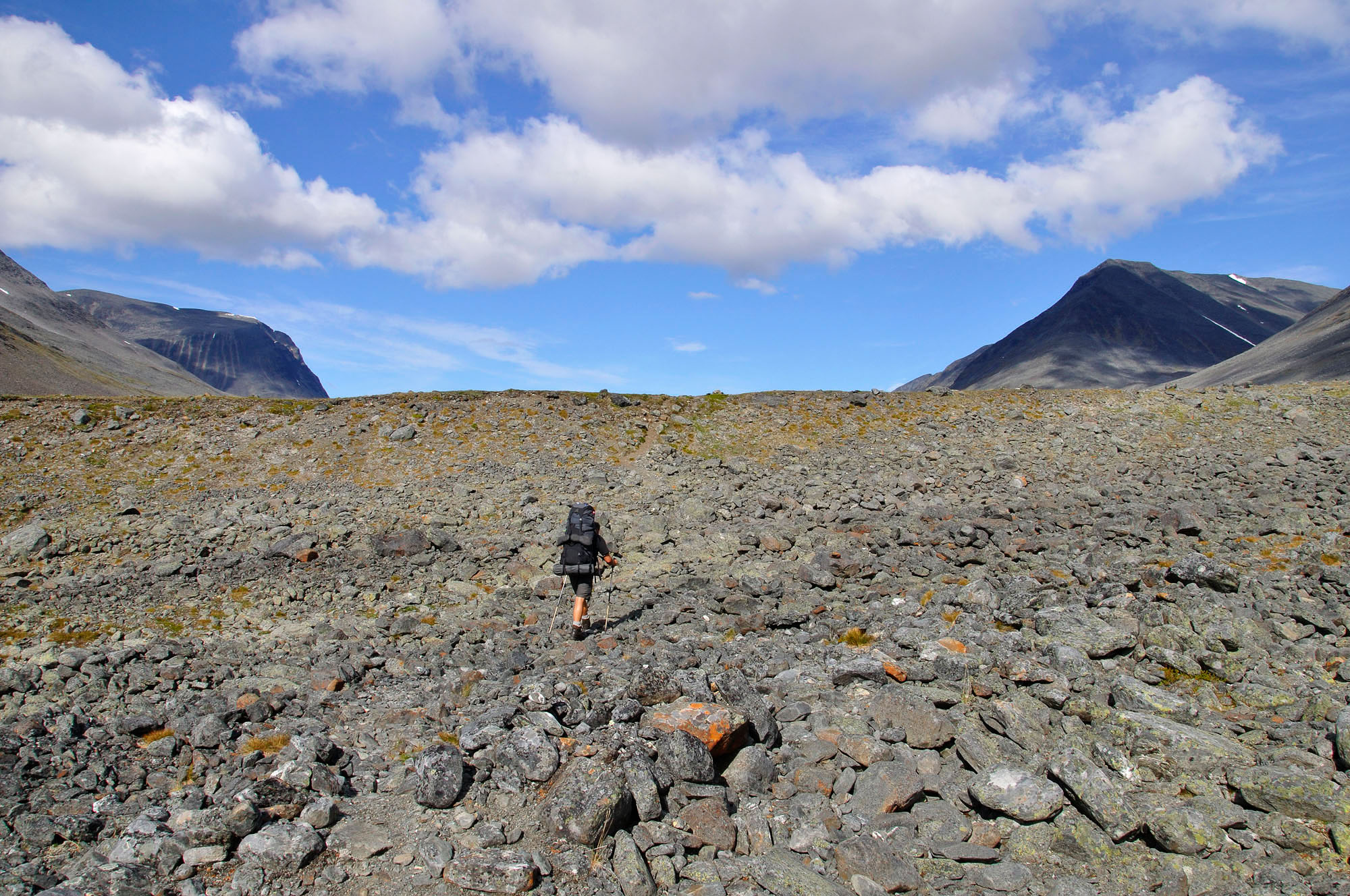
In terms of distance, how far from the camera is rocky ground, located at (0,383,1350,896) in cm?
554

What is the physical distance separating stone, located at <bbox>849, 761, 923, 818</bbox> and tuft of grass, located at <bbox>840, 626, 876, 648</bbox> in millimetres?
3759

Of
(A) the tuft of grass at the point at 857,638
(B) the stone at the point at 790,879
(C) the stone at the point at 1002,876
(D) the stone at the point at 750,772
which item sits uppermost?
(A) the tuft of grass at the point at 857,638

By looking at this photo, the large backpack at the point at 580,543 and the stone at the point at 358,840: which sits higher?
the large backpack at the point at 580,543

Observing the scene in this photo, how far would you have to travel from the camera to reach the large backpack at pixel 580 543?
12.0m

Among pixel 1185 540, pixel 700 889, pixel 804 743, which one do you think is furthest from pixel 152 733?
pixel 1185 540

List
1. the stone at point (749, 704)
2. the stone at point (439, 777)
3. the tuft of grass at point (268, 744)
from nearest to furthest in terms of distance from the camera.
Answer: the stone at point (439, 777) → the stone at point (749, 704) → the tuft of grass at point (268, 744)

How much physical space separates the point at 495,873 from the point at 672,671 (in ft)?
13.1

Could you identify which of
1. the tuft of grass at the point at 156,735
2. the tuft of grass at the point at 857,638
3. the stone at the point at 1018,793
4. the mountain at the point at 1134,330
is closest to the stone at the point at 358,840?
the tuft of grass at the point at 156,735

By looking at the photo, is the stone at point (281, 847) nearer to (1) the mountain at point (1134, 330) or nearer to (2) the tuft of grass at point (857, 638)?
(2) the tuft of grass at point (857, 638)

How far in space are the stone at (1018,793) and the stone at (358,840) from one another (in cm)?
511

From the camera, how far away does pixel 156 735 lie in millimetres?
7812

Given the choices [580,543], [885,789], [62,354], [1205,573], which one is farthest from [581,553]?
[62,354]

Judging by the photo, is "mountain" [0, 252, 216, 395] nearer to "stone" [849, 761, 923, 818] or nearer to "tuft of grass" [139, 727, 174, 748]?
"tuft of grass" [139, 727, 174, 748]

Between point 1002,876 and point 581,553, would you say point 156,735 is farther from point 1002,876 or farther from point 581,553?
point 1002,876
